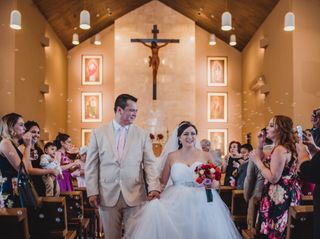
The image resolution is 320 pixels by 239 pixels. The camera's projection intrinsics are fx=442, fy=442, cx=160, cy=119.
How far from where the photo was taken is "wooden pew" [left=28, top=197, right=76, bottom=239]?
3.88m

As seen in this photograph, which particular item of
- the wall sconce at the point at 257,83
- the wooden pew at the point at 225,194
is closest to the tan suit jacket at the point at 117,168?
the wooden pew at the point at 225,194

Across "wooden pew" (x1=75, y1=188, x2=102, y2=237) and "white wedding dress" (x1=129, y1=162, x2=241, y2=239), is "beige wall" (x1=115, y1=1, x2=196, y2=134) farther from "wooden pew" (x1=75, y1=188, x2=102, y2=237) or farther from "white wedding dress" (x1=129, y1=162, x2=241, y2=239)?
"white wedding dress" (x1=129, y1=162, x2=241, y2=239)

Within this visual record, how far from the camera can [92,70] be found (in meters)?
13.3

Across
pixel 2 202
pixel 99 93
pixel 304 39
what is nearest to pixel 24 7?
pixel 99 93

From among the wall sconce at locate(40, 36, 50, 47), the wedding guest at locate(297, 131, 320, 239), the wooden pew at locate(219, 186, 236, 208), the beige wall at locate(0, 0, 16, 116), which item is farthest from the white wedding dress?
the wall sconce at locate(40, 36, 50, 47)

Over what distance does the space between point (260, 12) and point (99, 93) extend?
534 cm

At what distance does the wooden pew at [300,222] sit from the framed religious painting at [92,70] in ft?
35.0

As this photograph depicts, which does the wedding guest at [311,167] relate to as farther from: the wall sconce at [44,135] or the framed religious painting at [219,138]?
the framed religious painting at [219,138]

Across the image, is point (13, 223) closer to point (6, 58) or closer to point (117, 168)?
point (117, 168)

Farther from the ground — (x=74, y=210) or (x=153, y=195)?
(x=153, y=195)

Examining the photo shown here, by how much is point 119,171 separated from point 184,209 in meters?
0.65

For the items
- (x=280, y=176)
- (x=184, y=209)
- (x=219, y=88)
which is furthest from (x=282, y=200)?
(x=219, y=88)

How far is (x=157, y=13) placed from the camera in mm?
13008

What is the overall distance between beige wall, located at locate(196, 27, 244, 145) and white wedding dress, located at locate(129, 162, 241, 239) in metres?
9.32
